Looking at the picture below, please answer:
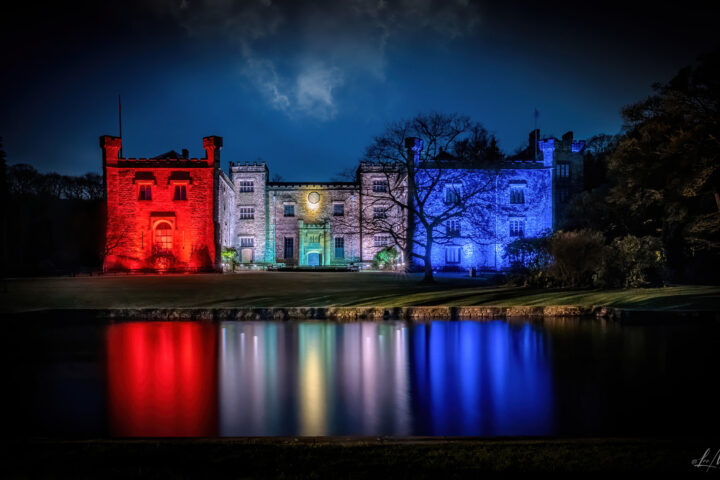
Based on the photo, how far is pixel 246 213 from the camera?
39.2 meters

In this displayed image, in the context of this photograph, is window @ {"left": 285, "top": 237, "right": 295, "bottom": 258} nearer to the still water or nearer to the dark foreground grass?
the still water

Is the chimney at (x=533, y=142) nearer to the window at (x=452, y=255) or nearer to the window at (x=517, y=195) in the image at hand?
the window at (x=517, y=195)

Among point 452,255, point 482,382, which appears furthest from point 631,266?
point 452,255

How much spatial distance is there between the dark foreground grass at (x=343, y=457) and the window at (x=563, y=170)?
36797mm

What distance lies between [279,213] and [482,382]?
33.5m

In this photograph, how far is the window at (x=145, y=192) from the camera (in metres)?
32.4

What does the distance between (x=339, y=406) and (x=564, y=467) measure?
9.73 feet

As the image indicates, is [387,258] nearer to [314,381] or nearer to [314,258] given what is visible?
[314,258]

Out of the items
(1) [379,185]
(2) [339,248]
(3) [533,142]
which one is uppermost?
(3) [533,142]

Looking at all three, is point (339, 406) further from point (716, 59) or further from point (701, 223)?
point (716, 59)

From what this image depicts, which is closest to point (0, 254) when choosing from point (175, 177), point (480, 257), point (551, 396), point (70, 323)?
point (175, 177)

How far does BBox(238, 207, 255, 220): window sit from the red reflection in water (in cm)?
2834

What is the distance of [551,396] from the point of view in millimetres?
6086

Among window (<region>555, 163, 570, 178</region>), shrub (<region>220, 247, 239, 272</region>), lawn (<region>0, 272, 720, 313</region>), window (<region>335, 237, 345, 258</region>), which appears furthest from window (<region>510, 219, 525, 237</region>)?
shrub (<region>220, 247, 239, 272</region>)
